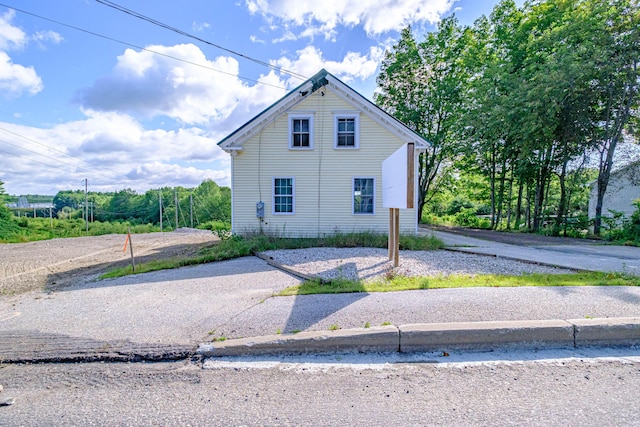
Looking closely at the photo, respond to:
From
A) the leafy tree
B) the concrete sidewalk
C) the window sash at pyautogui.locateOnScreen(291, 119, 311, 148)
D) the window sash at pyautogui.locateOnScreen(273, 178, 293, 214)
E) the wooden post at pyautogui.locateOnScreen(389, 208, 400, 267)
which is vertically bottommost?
the concrete sidewalk

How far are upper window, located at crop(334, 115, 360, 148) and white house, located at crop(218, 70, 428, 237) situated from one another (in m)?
0.05

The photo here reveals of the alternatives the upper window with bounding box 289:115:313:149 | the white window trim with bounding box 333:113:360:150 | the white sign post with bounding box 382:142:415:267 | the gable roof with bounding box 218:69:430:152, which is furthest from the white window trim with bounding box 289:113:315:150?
the white sign post with bounding box 382:142:415:267

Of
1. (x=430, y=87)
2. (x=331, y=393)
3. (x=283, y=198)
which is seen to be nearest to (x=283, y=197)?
(x=283, y=198)

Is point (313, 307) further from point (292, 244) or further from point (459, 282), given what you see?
point (292, 244)

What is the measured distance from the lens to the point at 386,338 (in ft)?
10.8

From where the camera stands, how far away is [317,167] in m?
13.0

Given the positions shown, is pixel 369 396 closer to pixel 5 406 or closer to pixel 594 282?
pixel 5 406

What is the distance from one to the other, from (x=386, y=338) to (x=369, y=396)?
2.99ft

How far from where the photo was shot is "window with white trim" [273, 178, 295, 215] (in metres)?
13.1

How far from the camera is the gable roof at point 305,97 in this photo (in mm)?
12719

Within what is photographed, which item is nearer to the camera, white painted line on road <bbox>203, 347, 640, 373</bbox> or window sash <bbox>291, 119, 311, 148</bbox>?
white painted line on road <bbox>203, 347, 640, 373</bbox>

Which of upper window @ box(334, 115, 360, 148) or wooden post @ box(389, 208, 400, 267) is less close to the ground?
upper window @ box(334, 115, 360, 148)

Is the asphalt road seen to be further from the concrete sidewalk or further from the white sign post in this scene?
the white sign post

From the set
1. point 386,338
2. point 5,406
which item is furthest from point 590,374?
point 5,406
